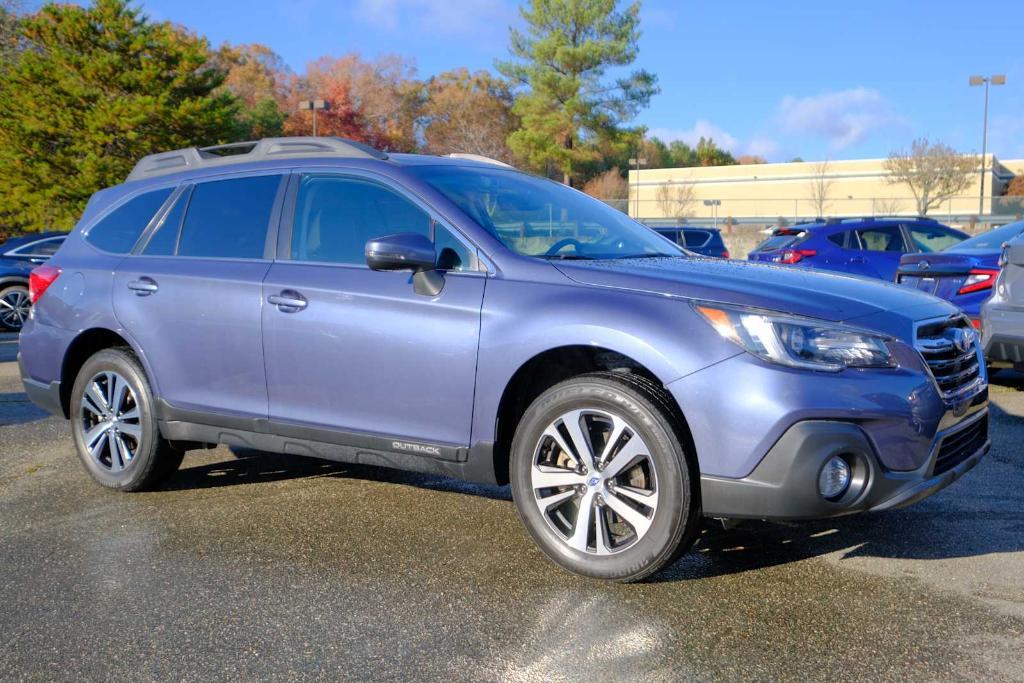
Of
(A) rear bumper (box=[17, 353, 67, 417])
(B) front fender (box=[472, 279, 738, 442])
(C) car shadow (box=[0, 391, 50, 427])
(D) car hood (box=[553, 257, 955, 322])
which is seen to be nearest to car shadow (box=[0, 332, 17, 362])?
(C) car shadow (box=[0, 391, 50, 427])

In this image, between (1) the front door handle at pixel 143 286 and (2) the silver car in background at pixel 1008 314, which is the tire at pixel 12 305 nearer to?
(1) the front door handle at pixel 143 286

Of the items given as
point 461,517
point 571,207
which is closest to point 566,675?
point 461,517

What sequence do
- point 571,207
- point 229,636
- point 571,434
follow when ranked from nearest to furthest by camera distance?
point 229,636 → point 571,434 → point 571,207

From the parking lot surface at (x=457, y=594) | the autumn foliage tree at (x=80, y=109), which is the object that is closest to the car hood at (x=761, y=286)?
the parking lot surface at (x=457, y=594)

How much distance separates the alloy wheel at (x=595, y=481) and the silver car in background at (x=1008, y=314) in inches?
170

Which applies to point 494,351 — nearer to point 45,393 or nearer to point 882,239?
point 45,393

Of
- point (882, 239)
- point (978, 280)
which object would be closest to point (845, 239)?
point (882, 239)

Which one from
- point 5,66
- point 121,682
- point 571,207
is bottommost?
point 121,682

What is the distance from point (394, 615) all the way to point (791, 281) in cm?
203

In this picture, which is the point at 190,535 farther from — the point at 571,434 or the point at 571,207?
the point at 571,207

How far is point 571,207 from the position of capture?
5070 millimetres

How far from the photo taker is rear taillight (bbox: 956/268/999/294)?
8570mm

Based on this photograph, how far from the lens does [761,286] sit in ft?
12.7

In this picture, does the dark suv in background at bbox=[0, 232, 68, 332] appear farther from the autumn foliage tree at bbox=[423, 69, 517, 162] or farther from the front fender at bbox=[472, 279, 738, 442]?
the autumn foliage tree at bbox=[423, 69, 517, 162]
